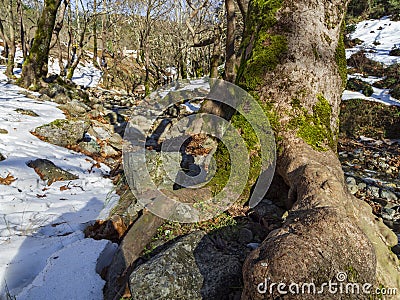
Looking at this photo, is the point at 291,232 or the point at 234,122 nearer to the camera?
the point at 291,232

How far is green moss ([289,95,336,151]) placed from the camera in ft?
9.41

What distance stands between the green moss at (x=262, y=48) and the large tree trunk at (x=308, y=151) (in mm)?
11

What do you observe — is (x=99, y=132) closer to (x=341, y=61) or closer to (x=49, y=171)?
(x=49, y=171)

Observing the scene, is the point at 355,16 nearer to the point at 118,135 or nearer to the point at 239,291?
the point at 118,135

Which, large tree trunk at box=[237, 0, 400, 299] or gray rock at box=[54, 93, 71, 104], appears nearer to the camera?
large tree trunk at box=[237, 0, 400, 299]

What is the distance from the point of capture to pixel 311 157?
268cm

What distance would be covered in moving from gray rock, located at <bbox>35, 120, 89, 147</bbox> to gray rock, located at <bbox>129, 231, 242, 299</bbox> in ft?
20.5

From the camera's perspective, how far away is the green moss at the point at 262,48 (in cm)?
316

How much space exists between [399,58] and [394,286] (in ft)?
71.7

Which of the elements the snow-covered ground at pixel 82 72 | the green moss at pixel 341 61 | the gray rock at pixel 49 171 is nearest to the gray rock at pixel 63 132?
the gray rock at pixel 49 171

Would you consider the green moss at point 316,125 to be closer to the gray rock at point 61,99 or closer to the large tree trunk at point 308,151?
the large tree trunk at point 308,151

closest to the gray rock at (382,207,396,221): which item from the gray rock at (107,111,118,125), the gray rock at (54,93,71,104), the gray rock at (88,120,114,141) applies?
the gray rock at (88,120,114,141)

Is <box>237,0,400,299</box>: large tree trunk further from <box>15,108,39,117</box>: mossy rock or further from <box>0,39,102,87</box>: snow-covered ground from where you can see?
<box>0,39,102,87</box>: snow-covered ground

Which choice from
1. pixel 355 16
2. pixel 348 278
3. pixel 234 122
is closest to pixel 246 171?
pixel 234 122
